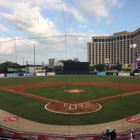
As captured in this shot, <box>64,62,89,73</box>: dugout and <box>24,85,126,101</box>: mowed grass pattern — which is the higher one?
<box>64,62,89,73</box>: dugout

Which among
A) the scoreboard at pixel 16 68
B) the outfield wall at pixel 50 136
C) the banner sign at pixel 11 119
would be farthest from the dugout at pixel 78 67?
the outfield wall at pixel 50 136

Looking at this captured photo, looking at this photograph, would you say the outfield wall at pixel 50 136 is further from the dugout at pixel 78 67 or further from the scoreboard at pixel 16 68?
the scoreboard at pixel 16 68

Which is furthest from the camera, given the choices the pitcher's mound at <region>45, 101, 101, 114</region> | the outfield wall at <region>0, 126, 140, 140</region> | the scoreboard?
the scoreboard

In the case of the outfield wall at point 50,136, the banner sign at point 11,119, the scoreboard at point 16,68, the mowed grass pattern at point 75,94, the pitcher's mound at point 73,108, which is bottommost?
the banner sign at point 11,119

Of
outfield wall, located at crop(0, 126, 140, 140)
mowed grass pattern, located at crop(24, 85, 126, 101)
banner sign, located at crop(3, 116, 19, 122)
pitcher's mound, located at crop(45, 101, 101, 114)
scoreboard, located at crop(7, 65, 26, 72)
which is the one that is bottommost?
banner sign, located at crop(3, 116, 19, 122)

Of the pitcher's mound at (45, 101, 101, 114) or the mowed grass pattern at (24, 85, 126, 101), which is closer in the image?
the pitcher's mound at (45, 101, 101, 114)

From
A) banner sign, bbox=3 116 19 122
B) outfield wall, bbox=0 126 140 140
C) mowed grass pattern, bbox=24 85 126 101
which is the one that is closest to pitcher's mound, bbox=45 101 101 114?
mowed grass pattern, bbox=24 85 126 101

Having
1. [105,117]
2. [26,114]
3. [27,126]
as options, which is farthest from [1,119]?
[105,117]

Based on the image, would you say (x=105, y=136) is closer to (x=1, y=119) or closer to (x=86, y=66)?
(x=1, y=119)

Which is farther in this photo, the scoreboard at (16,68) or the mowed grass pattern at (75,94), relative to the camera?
the scoreboard at (16,68)

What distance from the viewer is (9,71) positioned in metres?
80.1

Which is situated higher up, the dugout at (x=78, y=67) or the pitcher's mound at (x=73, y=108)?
the dugout at (x=78, y=67)

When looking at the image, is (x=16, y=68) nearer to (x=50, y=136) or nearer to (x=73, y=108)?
(x=73, y=108)

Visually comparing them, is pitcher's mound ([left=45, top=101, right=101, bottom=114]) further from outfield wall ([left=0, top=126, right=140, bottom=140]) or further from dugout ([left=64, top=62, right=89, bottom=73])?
dugout ([left=64, top=62, right=89, bottom=73])
